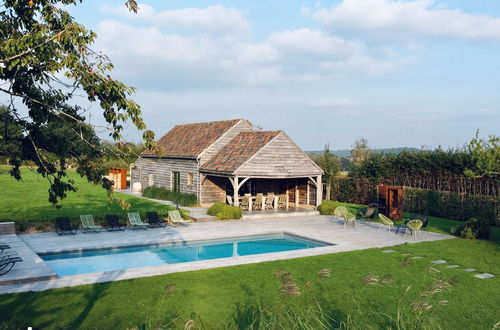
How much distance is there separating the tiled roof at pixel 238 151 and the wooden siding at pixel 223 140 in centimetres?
35

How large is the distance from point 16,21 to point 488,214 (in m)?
21.1

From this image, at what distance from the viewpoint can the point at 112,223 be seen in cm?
1825

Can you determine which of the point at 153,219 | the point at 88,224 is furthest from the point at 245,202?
the point at 88,224

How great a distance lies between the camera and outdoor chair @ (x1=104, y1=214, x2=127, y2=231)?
18.2 metres

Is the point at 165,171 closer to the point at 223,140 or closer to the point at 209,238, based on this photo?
the point at 223,140

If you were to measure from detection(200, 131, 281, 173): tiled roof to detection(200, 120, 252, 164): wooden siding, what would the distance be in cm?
35

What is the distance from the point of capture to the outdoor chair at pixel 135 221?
61.0 feet

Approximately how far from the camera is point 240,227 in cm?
1942

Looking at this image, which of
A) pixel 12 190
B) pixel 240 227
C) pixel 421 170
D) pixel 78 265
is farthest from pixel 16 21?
pixel 12 190

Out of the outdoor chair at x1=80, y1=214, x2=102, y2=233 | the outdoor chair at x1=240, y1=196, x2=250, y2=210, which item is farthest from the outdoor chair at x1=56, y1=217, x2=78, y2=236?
the outdoor chair at x1=240, y1=196, x2=250, y2=210

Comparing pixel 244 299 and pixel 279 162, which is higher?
pixel 279 162

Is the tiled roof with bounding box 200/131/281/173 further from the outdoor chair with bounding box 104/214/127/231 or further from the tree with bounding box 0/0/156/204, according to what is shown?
the tree with bounding box 0/0/156/204

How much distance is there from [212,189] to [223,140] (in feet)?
10.1

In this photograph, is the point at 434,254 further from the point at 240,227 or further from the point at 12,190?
the point at 12,190
